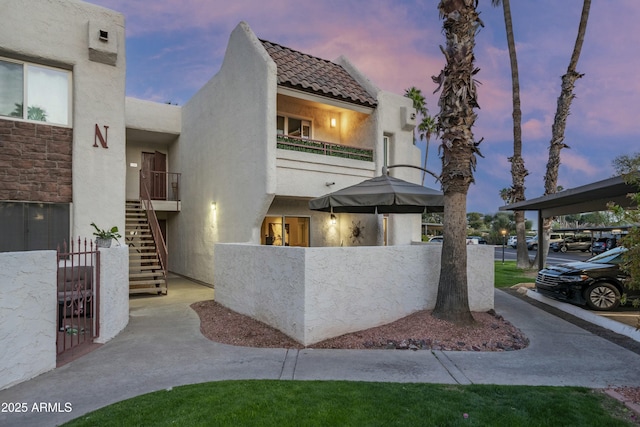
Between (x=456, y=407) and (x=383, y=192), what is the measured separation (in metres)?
4.87

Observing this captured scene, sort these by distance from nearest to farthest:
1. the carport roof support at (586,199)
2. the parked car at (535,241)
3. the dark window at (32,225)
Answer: the carport roof support at (586,199), the dark window at (32,225), the parked car at (535,241)

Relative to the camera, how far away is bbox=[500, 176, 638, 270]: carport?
667 cm

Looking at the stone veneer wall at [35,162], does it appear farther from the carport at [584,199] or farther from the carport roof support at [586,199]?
the carport roof support at [586,199]

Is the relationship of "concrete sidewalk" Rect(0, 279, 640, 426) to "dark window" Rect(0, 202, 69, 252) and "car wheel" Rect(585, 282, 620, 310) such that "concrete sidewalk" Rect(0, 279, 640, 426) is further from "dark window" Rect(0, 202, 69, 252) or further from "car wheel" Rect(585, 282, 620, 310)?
"dark window" Rect(0, 202, 69, 252)

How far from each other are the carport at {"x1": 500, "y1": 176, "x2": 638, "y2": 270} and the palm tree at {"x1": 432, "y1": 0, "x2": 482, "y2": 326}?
236 cm

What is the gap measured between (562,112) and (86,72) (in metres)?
17.4

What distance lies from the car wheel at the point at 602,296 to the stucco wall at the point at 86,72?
11.9m

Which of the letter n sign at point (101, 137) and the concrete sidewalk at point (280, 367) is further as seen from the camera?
the letter n sign at point (101, 137)

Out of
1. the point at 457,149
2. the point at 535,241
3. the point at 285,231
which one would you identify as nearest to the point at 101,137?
the point at 285,231

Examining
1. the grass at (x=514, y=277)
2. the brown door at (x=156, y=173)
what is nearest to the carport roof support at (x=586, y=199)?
the grass at (x=514, y=277)

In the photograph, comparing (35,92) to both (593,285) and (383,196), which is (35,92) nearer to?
(383,196)

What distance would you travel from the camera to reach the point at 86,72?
8.56m

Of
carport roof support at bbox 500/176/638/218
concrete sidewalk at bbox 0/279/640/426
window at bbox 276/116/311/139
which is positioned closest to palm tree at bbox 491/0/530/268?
carport roof support at bbox 500/176/638/218

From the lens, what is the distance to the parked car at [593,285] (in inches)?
343
